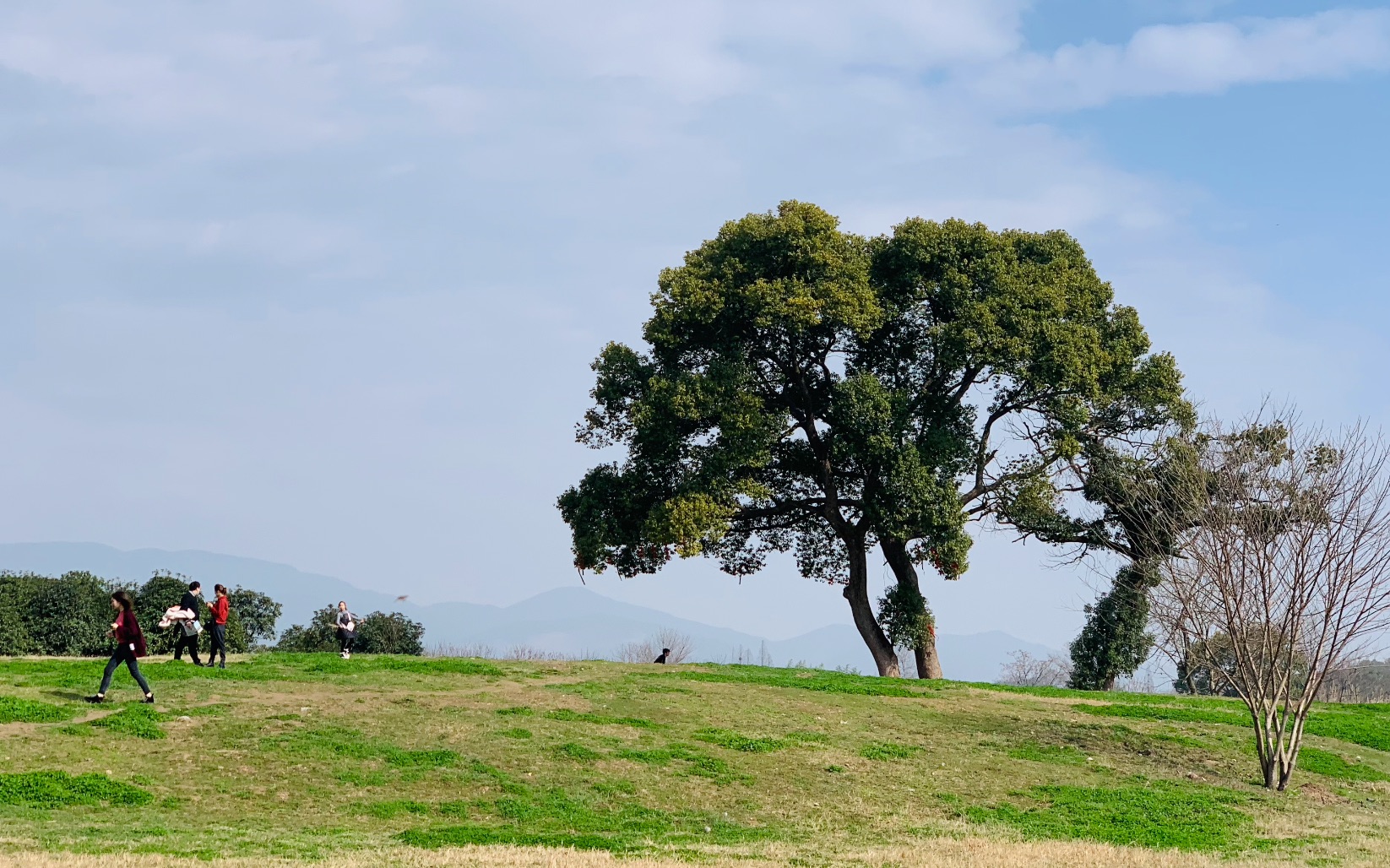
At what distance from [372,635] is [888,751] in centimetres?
2089

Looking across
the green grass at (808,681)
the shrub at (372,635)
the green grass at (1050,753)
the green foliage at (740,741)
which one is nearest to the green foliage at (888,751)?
the green foliage at (740,741)

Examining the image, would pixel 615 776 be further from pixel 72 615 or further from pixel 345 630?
pixel 72 615

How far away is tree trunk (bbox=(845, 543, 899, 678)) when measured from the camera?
39781 millimetres

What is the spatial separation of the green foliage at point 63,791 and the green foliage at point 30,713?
3.22m

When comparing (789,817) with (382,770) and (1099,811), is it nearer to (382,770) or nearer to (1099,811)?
(1099,811)

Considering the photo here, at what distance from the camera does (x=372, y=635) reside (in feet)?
134

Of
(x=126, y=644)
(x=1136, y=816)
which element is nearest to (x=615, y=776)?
(x=1136, y=816)

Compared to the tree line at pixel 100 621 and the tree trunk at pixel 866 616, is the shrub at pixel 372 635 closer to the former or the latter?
the tree line at pixel 100 621

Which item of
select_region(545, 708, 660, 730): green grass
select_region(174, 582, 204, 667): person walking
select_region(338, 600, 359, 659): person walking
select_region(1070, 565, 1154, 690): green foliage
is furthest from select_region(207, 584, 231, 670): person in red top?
select_region(1070, 565, 1154, 690): green foliage

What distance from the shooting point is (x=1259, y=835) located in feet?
69.3

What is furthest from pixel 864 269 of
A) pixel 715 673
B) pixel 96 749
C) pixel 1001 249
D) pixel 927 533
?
pixel 96 749

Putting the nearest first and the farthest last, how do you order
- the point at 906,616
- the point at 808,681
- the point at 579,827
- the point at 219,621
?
the point at 579,827
the point at 219,621
the point at 808,681
the point at 906,616

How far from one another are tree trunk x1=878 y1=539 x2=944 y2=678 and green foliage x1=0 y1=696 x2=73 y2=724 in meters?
24.0

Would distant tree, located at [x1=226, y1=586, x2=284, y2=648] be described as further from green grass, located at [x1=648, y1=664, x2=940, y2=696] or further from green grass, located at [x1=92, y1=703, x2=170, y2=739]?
green grass, located at [x1=92, y1=703, x2=170, y2=739]
